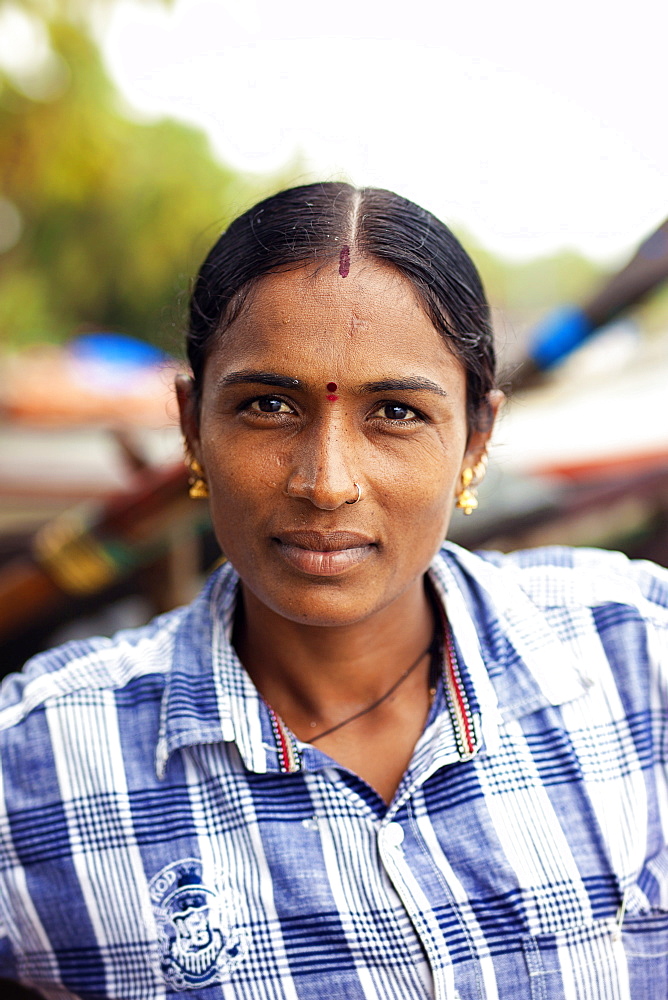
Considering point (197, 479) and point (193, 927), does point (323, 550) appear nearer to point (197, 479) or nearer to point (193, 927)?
point (197, 479)

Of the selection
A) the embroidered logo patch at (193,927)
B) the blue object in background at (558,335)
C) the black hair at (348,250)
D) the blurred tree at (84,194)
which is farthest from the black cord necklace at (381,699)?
the blurred tree at (84,194)

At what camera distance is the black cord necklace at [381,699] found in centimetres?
142

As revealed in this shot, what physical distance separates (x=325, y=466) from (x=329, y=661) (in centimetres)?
38

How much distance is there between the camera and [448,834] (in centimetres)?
130

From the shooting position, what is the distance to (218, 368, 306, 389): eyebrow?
1.23 m

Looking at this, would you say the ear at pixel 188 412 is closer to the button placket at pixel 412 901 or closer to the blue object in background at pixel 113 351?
the button placket at pixel 412 901

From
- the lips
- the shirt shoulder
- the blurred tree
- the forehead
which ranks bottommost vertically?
the shirt shoulder

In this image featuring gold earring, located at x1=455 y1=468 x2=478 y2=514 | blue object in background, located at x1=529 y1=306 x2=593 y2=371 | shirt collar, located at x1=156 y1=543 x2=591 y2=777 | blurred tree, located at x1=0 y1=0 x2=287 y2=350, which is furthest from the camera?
blurred tree, located at x1=0 y1=0 x2=287 y2=350

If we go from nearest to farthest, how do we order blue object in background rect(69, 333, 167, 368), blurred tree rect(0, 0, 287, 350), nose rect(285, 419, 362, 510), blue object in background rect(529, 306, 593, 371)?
1. nose rect(285, 419, 362, 510)
2. blue object in background rect(529, 306, 593, 371)
3. blue object in background rect(69, 333, 167, 368)
4. blurred tree rect(0, 0, 287, 350)

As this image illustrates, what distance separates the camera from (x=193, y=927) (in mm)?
1269

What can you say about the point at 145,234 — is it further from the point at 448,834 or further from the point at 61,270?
the point at 448,834

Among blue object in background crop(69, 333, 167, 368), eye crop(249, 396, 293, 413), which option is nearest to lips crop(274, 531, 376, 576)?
eye crop(249, 396, 293, 413)

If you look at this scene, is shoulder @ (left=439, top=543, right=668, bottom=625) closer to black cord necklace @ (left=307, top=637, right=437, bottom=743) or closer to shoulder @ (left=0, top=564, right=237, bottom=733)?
black cord necklace @ (left=307, top=637, right=437, bottom=743)

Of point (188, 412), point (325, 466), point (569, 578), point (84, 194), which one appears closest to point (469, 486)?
point (569, 578)
